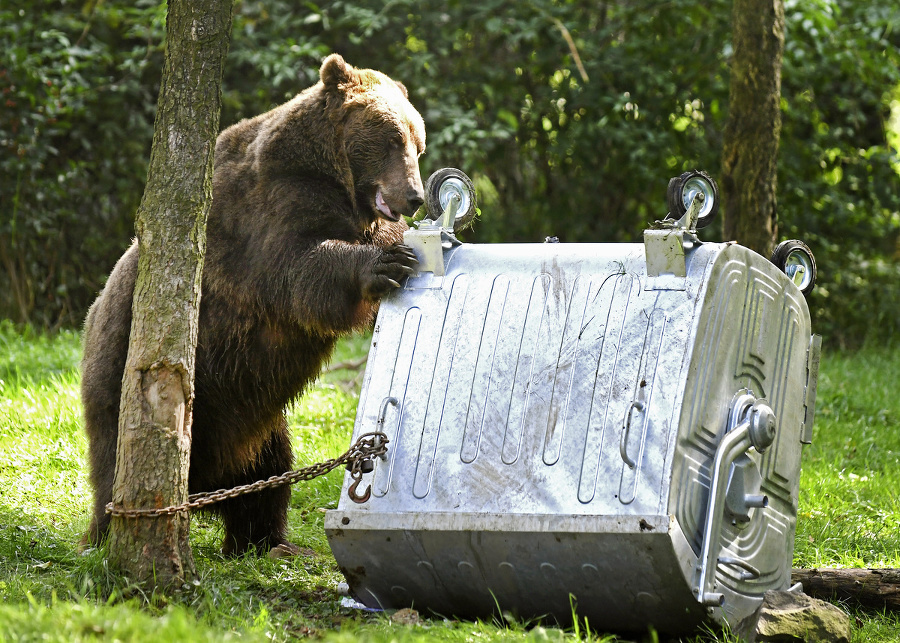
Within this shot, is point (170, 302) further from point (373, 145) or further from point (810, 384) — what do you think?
point (810, 384)

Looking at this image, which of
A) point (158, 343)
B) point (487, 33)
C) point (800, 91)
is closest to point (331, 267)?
point (158, 343)

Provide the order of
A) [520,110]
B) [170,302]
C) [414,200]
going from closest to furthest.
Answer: [170,302]
[414,200]
[520,110]

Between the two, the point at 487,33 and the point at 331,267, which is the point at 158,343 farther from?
the point at 487,33

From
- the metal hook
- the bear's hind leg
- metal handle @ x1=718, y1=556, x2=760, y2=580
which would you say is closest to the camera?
metal handle @ x1=718, y1=556, x2=760, y2=580

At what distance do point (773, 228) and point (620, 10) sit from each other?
4.80 m

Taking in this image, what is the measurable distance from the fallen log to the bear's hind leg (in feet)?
7.87

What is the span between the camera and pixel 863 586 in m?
4.05

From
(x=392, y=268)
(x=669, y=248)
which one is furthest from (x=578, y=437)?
(x=392, y=268)

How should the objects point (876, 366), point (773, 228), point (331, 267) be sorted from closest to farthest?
1. point (331, 267)
2. point (773, 228)
3. point (876, 366)

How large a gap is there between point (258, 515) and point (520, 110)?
283 inches

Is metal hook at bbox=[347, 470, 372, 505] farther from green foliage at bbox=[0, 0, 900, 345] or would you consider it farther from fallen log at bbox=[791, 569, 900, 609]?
green foliage at bbox=[0, 0, 900, 345]

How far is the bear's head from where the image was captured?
4.57 metres

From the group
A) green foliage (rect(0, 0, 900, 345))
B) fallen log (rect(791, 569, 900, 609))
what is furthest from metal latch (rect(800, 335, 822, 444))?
green foliage (rect(0, 0, 900, 345))

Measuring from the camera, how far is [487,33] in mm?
10805
